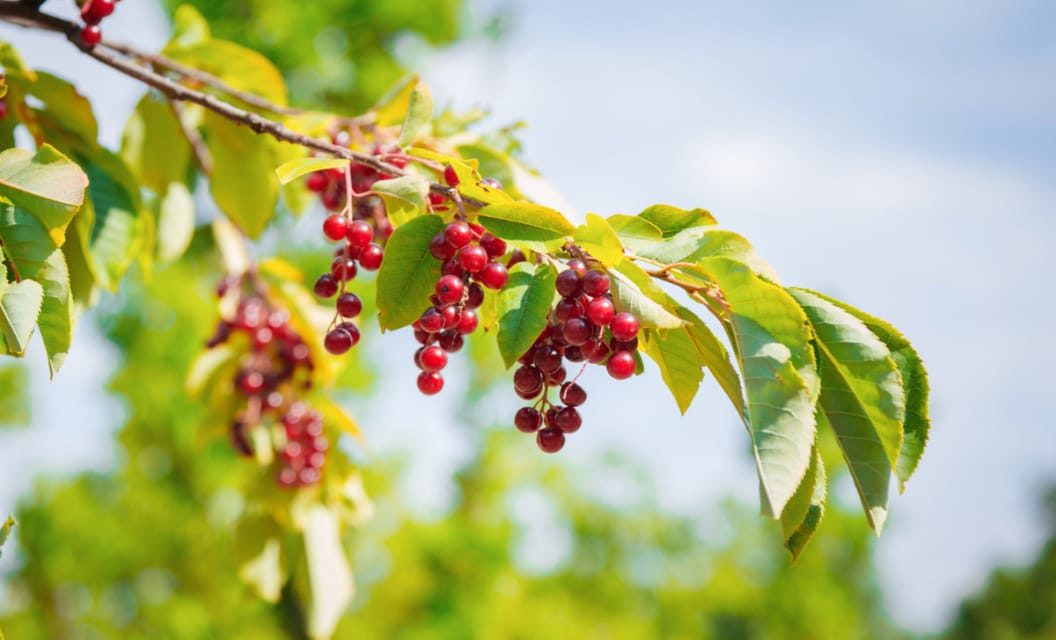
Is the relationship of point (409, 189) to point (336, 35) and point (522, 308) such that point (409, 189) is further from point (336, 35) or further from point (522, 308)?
point (336, 35)

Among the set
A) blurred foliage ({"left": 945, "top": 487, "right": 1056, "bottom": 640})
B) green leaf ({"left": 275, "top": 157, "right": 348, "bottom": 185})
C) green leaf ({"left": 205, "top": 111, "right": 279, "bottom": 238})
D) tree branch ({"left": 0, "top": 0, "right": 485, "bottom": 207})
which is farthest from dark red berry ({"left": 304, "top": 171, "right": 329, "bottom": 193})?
blurred foliage ({"left": 945, "top": 487, "right": 1056, "bottom": 640})

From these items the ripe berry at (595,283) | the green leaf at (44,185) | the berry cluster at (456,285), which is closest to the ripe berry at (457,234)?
the berry cluster at (456,285)

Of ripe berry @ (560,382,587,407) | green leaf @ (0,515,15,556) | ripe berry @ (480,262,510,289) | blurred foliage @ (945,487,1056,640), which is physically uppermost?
ripe berry @ (480,262,510,289)

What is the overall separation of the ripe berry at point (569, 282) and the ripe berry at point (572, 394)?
0.45 ft

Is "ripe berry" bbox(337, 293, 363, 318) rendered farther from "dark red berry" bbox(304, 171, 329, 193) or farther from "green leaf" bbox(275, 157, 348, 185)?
"dark red berry" bbox(304, 171, 329, 193)

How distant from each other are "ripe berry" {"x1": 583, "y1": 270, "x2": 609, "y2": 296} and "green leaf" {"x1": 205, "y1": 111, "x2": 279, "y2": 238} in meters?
0.84

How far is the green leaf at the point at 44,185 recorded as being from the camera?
0.79 metres

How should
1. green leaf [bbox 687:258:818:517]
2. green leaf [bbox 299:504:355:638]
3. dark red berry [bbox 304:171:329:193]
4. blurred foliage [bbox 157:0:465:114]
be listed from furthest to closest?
blurred foliage [bbox 157:0:465:114], green leaf [bbox 299:504:355:638], dark red berry [bbox 304:171:329:193], green leaf [bbox 687:258:818:517]

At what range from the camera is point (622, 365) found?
0.78m

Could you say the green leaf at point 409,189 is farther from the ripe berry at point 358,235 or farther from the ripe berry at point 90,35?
the ripe berry at point 90,35

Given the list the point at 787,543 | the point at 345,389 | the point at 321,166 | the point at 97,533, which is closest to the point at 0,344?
the point at 321,166

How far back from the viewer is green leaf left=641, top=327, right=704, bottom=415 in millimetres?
785

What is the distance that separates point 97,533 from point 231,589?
131 centimetres

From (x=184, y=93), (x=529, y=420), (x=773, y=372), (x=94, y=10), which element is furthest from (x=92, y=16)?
(x=773, y=372)
